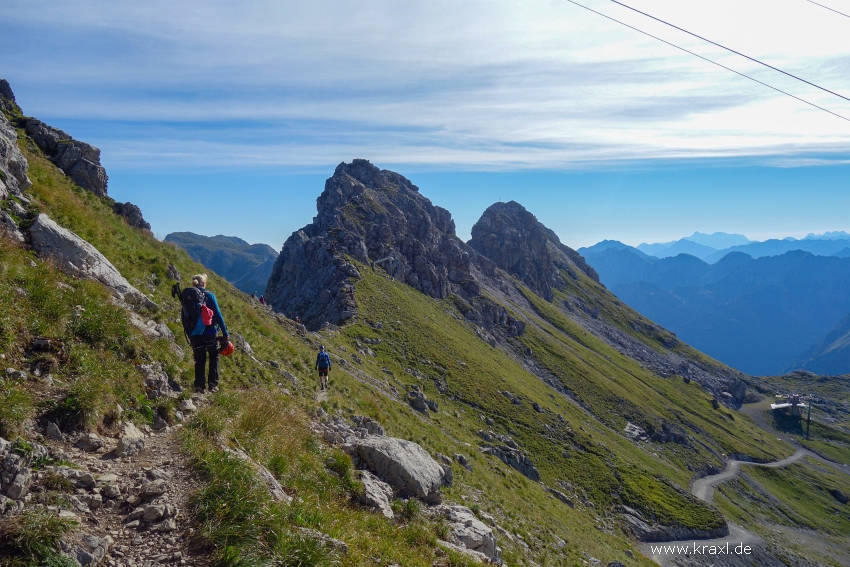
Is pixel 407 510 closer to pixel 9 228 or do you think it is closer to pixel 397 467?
pixel 397 467

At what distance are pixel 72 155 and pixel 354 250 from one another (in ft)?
229

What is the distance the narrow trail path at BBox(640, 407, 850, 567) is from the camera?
169ft

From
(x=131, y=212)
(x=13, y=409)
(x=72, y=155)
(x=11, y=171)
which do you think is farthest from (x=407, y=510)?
(x=72, y=155)

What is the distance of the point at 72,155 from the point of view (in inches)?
998

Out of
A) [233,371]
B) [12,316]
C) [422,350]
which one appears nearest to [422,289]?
[422,350]

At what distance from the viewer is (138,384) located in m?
10.2

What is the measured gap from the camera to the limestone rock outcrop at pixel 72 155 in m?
25.0

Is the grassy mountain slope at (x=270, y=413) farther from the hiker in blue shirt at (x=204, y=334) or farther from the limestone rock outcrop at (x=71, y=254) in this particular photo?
the limestone rock outcrop at (x=71, y=254)

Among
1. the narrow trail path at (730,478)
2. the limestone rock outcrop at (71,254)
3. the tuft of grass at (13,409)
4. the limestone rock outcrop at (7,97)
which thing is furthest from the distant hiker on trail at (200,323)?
the narrow trail path at (730,478)

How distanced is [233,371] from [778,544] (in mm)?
95035

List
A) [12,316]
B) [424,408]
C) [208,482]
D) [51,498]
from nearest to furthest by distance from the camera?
[51,498] < [208,482] < [12,316] < [424,408]

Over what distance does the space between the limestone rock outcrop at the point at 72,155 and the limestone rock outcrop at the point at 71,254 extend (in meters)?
14.7

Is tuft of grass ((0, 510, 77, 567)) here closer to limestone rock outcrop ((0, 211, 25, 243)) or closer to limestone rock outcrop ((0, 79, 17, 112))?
limestone rock outcrop ((0, 211, 25, 243))

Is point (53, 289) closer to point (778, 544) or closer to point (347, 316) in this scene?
point (347, 316)
